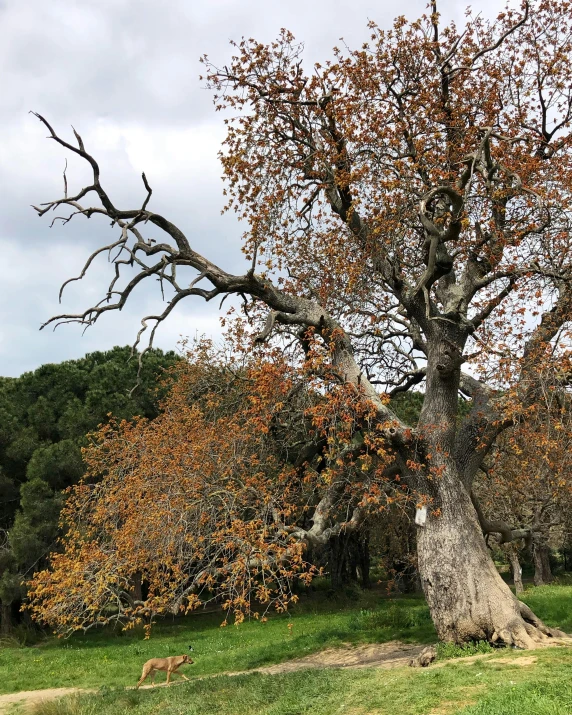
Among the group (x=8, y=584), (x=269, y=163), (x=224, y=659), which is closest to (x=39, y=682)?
(x=224, y=659)

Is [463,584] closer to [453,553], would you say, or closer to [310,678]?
[453,553]

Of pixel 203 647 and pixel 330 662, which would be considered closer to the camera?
pixel 330 662

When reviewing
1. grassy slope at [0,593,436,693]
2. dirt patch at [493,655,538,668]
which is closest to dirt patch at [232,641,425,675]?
grassy slope at [0,593,436,693]

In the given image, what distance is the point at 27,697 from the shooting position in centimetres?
1326

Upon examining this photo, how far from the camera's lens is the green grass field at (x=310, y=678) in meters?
7.67

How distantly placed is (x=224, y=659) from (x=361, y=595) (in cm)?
1698

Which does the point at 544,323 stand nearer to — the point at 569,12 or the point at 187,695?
the point at 569,12

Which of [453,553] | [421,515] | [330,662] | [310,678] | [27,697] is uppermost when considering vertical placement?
[421,515]

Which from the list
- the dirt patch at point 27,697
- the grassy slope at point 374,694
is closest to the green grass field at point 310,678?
the grassy slope at point 374,694

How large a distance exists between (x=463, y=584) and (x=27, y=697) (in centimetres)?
983

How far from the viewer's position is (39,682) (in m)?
14.8

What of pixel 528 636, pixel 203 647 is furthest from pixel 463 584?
pixel 203 647

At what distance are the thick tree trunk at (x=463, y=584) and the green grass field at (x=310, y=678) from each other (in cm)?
72

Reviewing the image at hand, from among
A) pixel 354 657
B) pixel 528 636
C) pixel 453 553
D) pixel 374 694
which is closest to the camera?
pixel 374 694
